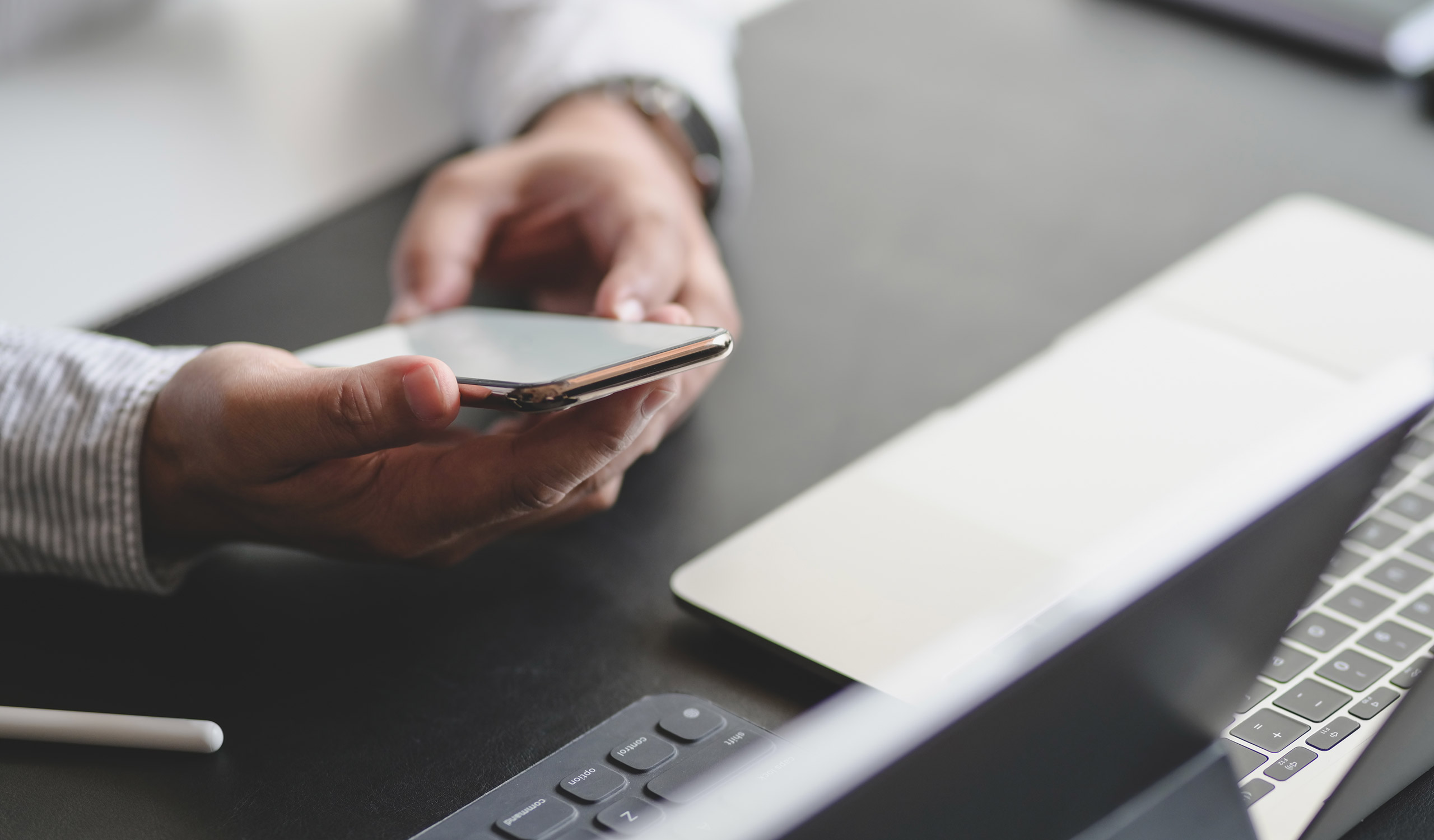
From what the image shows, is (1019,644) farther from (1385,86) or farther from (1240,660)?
(1385,86)

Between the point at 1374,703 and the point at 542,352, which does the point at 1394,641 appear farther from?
the point at 542,352

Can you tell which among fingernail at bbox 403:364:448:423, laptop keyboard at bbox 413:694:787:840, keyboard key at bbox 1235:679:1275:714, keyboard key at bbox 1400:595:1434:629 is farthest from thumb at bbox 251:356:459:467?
keyboard key at bbox 1400:595:1434:629

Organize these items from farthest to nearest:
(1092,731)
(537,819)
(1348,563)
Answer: (1348,563) < (537,819) < (1092,731)

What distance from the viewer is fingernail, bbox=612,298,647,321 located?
1.70 ft

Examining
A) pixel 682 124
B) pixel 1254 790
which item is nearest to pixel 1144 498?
pixel 1254 790

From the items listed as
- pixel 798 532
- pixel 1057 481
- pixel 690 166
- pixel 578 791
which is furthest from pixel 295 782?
pixel 690 166

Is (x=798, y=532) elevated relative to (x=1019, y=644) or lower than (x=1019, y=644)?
lower

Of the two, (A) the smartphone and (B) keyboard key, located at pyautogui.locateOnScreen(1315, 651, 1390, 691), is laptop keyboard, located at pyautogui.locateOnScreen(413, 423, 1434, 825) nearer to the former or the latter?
(B) keyboard key, located at pyautogui.locateOnScreen(1315, 651, 1390, 691)

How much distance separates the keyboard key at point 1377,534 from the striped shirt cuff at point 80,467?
453mm

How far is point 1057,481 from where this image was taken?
0.50m

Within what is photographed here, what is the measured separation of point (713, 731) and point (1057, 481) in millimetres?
186

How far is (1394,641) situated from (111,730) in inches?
17.0

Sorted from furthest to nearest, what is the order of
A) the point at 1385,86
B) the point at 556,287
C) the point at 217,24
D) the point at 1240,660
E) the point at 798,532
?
the point at 217,24
the point at 1385,86
the point at 556,287
the point at 798,532
the point at 1240,660

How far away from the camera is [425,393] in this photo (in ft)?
1.20
